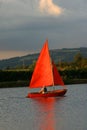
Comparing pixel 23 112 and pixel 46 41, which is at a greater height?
pixel 46 41

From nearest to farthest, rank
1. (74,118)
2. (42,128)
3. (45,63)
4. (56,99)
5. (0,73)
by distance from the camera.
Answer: (42,128) → (74,118) → (56,99) → (45,63) → (0,73)

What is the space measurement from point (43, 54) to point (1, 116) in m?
24.8

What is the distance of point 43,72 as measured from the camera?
62.6 meters

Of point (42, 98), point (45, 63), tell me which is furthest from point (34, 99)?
point (45, 63)

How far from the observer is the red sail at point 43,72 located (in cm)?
6197

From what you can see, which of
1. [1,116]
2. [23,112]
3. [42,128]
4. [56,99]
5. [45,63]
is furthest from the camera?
[45,63]

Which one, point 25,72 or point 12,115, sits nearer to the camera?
point 12,115

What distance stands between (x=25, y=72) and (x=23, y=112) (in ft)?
195

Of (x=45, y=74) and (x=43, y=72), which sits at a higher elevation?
(x=43, y=72)

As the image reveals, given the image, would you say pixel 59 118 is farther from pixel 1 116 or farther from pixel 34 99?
pixel 34 99

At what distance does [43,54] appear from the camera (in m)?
63.1

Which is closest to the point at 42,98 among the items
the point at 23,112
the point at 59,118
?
the point at 23,112

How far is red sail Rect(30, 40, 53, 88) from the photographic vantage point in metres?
62.0

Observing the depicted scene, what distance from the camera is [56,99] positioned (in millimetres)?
56000
